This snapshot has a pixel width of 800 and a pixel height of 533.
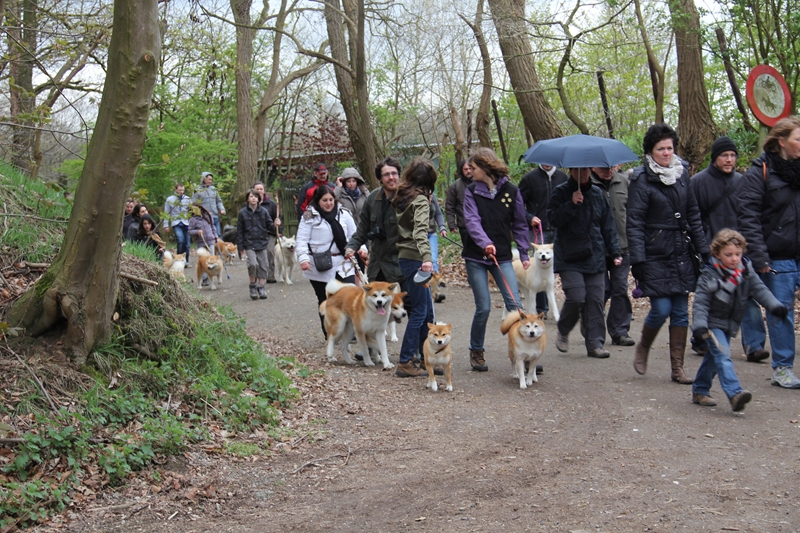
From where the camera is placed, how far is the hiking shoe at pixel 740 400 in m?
5.87

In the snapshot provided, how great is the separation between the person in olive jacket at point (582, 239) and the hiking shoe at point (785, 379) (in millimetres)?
1897

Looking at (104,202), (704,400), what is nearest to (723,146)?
(704,400)

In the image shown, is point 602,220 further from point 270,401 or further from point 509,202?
point 270,401

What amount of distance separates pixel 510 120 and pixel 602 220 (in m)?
21.1

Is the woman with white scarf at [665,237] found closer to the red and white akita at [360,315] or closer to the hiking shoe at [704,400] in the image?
the hiking shoe at [704,400]

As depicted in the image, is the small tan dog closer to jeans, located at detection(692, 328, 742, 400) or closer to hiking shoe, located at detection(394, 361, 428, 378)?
hiking shoe, located at detection(394, 361, 428, 378)

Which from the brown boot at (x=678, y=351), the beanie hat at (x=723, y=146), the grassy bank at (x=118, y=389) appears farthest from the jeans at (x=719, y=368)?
the grassy bank at (x=118, y=389)

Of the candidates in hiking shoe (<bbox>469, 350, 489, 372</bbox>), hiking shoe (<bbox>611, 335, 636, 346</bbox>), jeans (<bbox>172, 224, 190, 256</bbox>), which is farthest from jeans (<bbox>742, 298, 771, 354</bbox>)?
jeans (<bbox>172, 224, 190, 256</bbox>)

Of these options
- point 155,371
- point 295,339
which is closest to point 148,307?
point 155,371

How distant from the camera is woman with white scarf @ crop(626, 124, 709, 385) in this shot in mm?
7004

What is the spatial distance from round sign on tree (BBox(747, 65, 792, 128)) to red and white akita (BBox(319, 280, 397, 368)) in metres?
5.27

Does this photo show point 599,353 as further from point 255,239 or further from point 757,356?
point 255,239

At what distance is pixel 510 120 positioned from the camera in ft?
94.5

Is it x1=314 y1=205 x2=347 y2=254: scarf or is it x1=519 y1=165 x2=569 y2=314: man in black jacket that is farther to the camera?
x1=519 y1=165 x2=569 y2=314: man in black jacket
